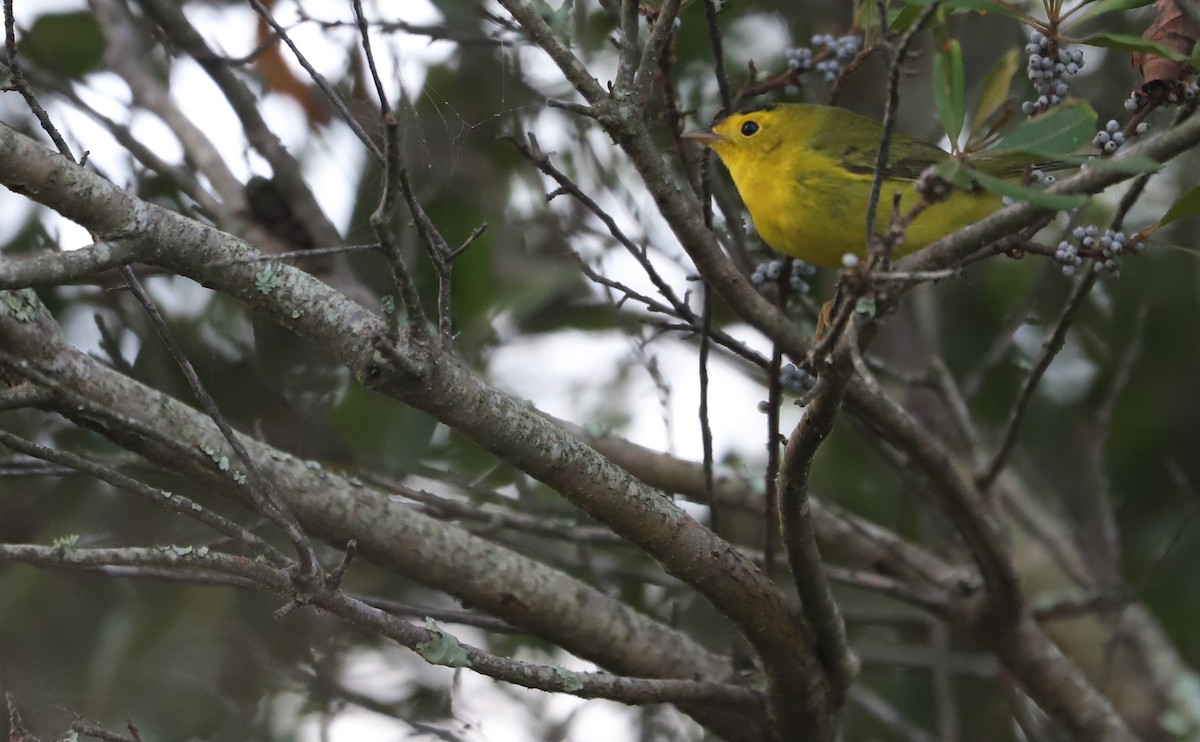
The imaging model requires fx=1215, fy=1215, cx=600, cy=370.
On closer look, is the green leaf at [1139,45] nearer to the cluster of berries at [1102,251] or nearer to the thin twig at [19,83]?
the cluster of berries at [1102,251]

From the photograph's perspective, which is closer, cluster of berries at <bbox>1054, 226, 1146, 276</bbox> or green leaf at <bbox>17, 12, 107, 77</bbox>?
cluster of berries at <bbox>1054, 226, 1146, 276</bbox>

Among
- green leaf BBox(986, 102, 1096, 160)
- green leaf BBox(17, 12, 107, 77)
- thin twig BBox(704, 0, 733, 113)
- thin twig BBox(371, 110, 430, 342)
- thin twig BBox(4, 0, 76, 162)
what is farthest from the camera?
green leaf BBox(17, 12, 107, 77)

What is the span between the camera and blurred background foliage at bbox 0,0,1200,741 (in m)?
3.40

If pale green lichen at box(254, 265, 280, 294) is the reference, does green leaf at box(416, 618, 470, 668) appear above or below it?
below

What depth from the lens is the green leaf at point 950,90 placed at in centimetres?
182

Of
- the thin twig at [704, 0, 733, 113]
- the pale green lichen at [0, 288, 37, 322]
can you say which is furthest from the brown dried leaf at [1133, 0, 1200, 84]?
the pale green lichen at [0, 288, 37, 322]

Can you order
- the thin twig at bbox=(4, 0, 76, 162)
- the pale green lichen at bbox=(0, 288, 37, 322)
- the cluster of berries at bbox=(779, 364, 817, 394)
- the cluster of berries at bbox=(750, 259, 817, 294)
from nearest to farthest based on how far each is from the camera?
the thin twig at bbox=(4, 0, 76, 162)
the pale green lichen at bbox=(0, 288, 37, 322)
the cluster of berries at bbox=(779, 364, 817, 394)
the cluster of berries at bbox=(750, 259, 817, 294)

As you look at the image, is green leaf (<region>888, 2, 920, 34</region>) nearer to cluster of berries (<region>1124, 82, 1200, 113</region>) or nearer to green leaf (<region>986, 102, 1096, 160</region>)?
cluster of berries (<region>1124, 82, 1200, 113</region>)

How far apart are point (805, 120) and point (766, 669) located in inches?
76.7

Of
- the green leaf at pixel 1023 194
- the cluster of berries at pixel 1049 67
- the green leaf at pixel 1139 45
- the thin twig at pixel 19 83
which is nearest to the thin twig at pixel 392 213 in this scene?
the thin twig at pixel 19 83

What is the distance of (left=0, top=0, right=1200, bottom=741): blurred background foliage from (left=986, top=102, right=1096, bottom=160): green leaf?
1047mm

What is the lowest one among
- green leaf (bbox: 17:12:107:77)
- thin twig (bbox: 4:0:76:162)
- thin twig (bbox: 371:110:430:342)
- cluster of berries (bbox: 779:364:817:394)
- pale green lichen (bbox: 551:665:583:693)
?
pale green lichen (bbox: 551:665:583:693)

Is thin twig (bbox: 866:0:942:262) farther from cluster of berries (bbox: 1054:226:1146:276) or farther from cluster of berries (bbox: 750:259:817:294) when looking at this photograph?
cluster of berries (bbox: 750:259:817:294)

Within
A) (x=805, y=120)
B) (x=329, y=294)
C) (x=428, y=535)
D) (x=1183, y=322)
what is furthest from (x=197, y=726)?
(x=1183, y=322)
